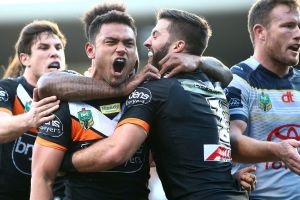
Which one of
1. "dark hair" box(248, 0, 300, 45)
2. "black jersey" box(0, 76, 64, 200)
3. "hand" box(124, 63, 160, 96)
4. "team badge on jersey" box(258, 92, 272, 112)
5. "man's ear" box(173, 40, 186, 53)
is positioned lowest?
"black jersey" box(0, 76, 64, 200)

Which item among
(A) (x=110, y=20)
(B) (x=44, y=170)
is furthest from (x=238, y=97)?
(B) (x=44, y=170)

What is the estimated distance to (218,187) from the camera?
441cm

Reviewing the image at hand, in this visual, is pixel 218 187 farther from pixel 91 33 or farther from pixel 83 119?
pixel 91 33

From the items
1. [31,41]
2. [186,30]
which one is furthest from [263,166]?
[31,41]

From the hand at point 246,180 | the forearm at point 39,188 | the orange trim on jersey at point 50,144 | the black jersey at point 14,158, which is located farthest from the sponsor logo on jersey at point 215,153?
the black jersey at point 14,158

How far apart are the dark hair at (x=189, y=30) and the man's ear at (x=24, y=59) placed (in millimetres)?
2191

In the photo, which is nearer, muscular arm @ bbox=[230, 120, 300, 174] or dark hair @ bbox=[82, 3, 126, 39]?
muscular arm @ bbox=[230, 120, 300, 174]

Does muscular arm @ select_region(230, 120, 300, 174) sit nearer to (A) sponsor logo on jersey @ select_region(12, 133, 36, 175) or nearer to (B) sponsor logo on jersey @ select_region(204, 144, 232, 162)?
(B) sponsor logo on jersey @ select_region(204, 144, 232, 162)

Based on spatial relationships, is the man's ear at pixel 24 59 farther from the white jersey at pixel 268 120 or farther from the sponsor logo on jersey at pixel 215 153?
the sponsor logo on jersey at pixel 215 153

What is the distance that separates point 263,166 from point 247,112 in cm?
44

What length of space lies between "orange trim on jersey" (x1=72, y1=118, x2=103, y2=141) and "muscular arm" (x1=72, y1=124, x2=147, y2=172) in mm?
146

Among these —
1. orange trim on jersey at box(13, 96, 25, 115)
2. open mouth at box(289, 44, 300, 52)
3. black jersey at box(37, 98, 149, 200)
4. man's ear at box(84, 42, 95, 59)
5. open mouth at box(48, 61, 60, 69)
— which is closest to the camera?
black jersey at box(37, 98, 149, 200)

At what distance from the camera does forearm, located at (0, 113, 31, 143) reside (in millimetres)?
5289

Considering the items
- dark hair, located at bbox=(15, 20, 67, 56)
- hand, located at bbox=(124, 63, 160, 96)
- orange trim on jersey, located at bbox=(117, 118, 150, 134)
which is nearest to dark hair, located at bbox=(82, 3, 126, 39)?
dark hair, located at bbox=(15, 20, 67, 56)
